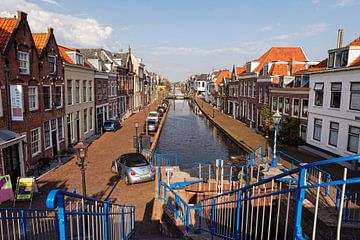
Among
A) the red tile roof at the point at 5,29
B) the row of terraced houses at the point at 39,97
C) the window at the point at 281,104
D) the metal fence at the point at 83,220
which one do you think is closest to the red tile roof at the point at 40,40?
the row of terraced houses at the point at 39,97

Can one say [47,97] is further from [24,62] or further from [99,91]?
[99,91]

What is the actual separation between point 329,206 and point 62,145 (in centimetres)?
1900

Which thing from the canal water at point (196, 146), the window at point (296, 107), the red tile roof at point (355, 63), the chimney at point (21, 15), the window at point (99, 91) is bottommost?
the canal water at point (196, 146)

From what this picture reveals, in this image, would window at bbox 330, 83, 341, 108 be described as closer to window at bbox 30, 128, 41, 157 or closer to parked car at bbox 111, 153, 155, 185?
parked car at bbox 111, 153, 155, 185

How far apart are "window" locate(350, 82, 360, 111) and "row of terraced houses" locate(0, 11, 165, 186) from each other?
2121cm

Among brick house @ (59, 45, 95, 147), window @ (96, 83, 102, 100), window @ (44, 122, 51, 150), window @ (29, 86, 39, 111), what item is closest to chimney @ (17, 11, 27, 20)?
window @ (29, 86, 39, 111)

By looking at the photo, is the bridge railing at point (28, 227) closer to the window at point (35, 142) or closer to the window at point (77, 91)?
the window at point (35, 142)

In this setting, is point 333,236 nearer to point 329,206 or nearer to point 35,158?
point 329,206

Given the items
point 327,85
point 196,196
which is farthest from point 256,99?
point 196,196

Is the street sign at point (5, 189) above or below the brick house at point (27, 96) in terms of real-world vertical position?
below

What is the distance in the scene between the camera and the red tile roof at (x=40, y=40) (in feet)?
59.3

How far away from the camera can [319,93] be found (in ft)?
70.9

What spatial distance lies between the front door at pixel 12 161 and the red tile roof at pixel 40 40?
769cm

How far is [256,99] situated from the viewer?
116 feet
